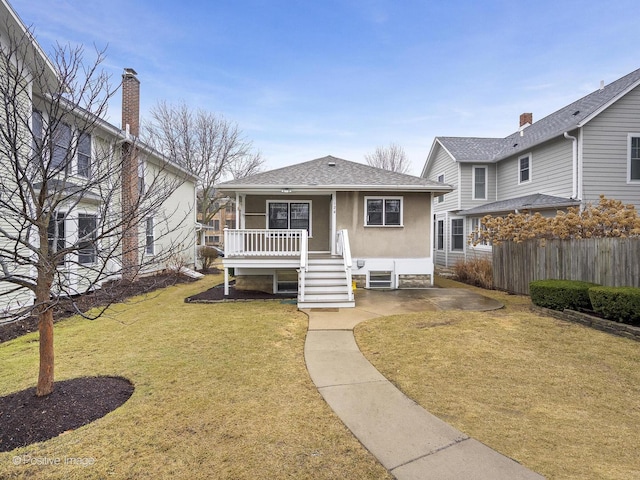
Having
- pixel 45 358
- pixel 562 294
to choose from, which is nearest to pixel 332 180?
pixel 562 294

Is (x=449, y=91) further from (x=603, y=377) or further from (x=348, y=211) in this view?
(x=603, y=377)

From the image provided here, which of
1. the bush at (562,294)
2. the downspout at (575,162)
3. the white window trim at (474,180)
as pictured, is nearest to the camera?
the bush at (562,294)

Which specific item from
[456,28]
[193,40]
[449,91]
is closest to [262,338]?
[193,40]

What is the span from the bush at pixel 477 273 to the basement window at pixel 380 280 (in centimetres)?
388

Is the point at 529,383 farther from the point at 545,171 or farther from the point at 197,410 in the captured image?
the point at 545,171

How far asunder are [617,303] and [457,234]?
11.8 m

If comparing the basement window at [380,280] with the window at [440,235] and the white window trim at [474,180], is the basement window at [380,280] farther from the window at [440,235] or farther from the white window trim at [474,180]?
the window at [440,235]

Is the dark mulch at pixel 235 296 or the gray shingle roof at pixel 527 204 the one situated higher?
the gray shingle roof at pixel 527 204

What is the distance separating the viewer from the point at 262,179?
11.7 meters

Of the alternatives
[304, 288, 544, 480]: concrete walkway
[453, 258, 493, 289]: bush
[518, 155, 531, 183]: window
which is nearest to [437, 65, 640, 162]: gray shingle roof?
[518, 155, 531, 183]: window

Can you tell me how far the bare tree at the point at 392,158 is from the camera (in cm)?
3753

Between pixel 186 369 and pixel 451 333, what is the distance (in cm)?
476

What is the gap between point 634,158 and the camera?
472 inches

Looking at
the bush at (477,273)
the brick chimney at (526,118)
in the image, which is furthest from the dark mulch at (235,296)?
the brick chimney at (526,118)
